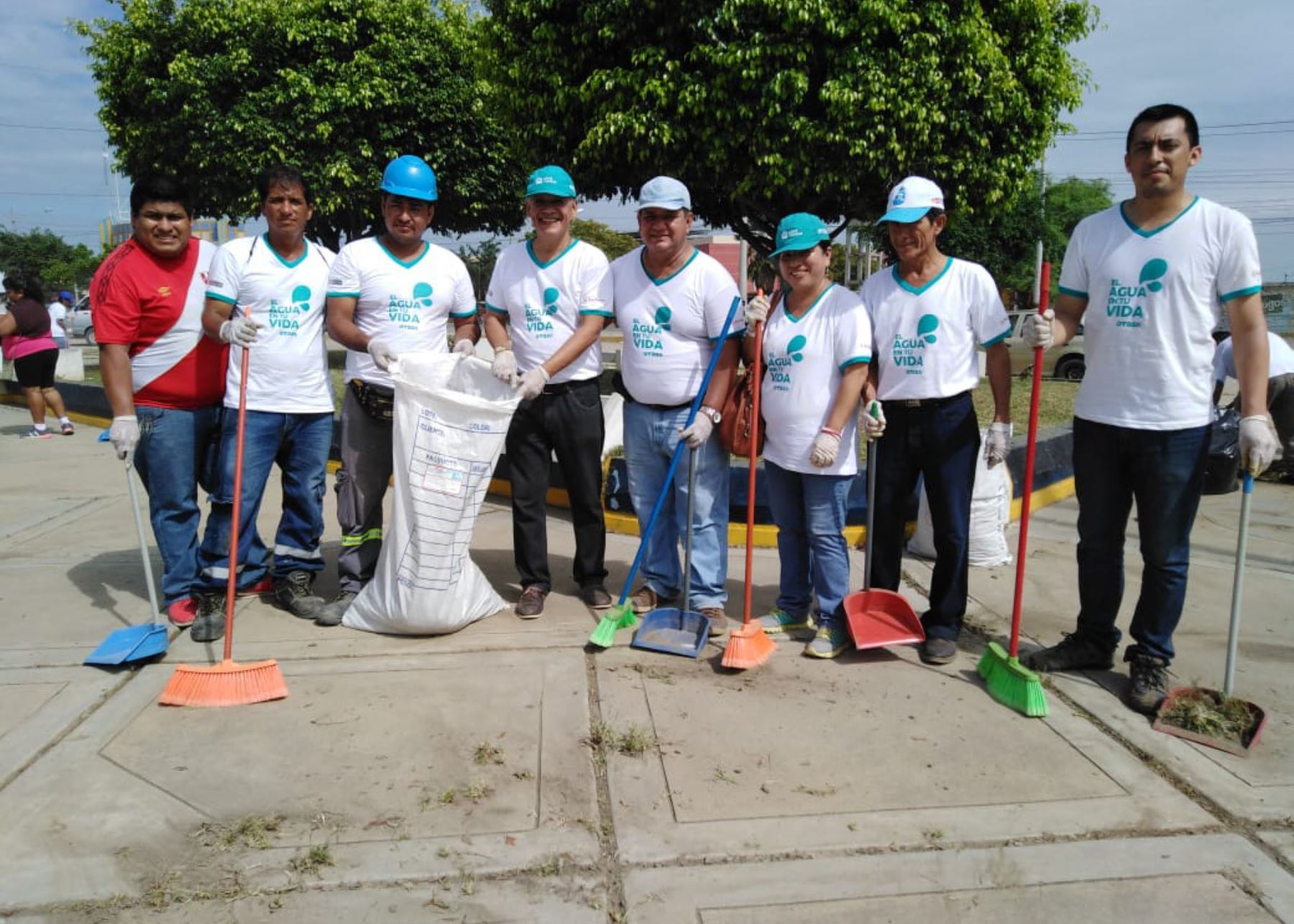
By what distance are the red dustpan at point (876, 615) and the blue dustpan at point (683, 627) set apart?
0.62 meters

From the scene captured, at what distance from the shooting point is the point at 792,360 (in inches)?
146

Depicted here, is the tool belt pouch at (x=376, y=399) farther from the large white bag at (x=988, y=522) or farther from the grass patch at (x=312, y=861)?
the large white bag at (x=988, y=522)

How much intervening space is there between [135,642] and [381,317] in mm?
1649

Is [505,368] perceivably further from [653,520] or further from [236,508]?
[236,508]

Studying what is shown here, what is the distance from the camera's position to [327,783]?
2.80 m

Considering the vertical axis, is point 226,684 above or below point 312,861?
above

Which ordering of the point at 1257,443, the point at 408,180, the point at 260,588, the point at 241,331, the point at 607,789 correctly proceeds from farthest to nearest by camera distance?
the point at 260,588 < the point at 408,180 < the point at 241,331 < the point at 1257,443 < the point at 607,789

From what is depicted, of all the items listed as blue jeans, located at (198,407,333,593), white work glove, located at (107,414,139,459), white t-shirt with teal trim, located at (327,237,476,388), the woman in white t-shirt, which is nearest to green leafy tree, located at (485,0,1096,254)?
white t-shirt with teal trim, located at (327,237,476,388)

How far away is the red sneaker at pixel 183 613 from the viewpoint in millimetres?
4055

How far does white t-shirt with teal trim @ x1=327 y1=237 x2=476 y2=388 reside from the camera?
4.00 metres

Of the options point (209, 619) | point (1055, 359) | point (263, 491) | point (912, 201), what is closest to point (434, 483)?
point (263, 491)

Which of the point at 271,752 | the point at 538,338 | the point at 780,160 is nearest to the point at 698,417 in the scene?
the point at 538,338

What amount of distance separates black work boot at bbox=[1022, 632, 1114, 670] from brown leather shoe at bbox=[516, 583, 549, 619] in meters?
2.10

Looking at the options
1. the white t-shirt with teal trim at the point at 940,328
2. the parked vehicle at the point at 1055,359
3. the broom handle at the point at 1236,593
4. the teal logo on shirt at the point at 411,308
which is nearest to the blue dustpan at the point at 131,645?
the teal logo on shirt at the point at 411,308
